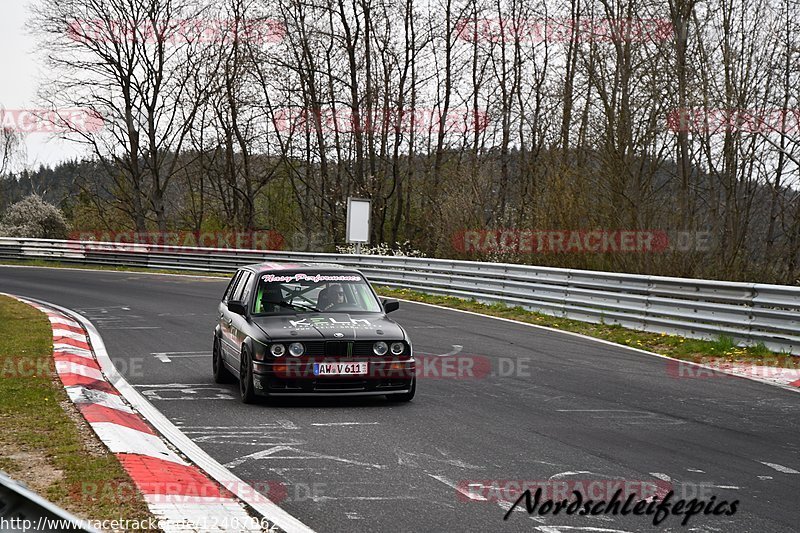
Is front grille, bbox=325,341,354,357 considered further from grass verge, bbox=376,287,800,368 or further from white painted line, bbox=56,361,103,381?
grass verge, bbox=376,287,800,368

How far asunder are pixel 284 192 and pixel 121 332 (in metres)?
41.3

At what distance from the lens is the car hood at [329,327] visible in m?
9.03

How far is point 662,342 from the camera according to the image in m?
15.4

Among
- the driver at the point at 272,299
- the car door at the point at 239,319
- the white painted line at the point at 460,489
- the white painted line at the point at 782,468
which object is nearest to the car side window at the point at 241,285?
the car door at the point at 239,319

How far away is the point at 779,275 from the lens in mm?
20297

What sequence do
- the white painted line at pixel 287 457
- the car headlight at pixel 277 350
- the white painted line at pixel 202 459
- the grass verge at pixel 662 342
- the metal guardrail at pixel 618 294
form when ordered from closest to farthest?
the white painted line at pixel 202 459 < the white painted line at pixel 287 457 < the car headlight at pixel 277 350 < the grass verge at pixel 662 342 < the metal guardrail at pixel 618 294

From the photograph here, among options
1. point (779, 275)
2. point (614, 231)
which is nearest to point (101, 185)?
point (614, 231)

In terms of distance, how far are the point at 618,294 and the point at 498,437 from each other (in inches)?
402

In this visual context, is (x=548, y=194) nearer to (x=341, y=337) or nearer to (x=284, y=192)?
(x=341, y=337)

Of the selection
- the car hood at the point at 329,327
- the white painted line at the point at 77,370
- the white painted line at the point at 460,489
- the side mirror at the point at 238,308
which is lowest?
the white painted line at the point at 77,370

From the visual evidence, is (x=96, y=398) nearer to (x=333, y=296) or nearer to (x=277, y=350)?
(x=277, y=350)

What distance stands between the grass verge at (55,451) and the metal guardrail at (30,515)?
194 cm

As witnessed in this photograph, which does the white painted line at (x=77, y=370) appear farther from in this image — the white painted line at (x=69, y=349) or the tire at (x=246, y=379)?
the tire at (x=246, y=379)

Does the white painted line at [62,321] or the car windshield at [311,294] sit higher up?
the car windshield at [311,294]
